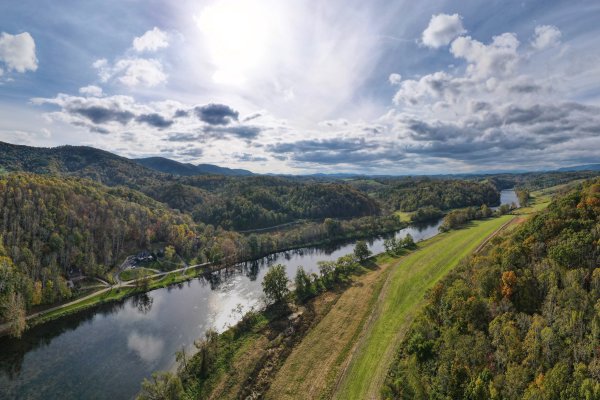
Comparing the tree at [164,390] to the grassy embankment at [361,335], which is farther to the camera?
the grassy embankment at [361,335]

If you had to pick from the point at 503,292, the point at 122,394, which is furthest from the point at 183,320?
the point at 503,292

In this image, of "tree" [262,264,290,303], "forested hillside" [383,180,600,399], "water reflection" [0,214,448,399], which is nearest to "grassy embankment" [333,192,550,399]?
"forested hillside" [383,180,600,399]

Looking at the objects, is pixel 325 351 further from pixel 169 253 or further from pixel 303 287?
pixel 169 253

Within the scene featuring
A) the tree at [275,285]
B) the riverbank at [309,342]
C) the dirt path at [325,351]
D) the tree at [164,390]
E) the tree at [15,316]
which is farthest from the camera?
the tree at [275,285]

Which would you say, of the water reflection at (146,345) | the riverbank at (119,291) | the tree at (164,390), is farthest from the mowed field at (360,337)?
the riverbank at (119,291)

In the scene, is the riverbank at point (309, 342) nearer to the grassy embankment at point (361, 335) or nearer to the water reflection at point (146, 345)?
the grassy embankment at point (361, 335)

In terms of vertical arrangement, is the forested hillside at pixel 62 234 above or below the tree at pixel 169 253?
above

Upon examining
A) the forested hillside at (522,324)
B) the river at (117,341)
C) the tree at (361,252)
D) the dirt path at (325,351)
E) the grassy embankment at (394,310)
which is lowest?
the river at (117,341)

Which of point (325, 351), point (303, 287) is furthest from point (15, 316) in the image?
point (325, 351)
